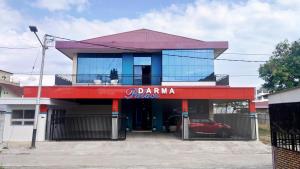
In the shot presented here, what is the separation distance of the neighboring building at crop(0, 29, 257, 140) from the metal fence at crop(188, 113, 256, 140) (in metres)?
0.07

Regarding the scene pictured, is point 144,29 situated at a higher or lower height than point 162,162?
higher

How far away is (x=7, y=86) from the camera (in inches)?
1789

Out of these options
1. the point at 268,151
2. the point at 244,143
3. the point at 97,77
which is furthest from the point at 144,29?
the point at 268,151

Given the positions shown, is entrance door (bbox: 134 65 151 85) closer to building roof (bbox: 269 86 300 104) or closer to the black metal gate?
the black metal gate

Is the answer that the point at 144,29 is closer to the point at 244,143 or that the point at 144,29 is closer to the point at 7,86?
the point at 244,143

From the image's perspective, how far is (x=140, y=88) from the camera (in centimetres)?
2236

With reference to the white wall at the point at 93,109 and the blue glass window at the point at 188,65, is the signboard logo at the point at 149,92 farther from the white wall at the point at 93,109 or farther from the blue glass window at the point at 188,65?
the white wall at the point at 93,109

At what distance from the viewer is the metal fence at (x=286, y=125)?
924cm

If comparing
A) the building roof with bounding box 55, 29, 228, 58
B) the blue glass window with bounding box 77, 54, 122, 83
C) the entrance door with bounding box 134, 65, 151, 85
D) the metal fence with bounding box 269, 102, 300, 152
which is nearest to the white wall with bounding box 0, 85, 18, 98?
the building roof with bounding box 55, 29, 228, 58

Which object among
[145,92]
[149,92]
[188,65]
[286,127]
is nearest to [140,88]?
[145,92]

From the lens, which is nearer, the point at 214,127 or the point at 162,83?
the point at 214,127

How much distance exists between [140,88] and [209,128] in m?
5.31

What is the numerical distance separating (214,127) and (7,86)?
33218 mm

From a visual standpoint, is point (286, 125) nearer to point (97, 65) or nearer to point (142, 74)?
point (142, 74)
